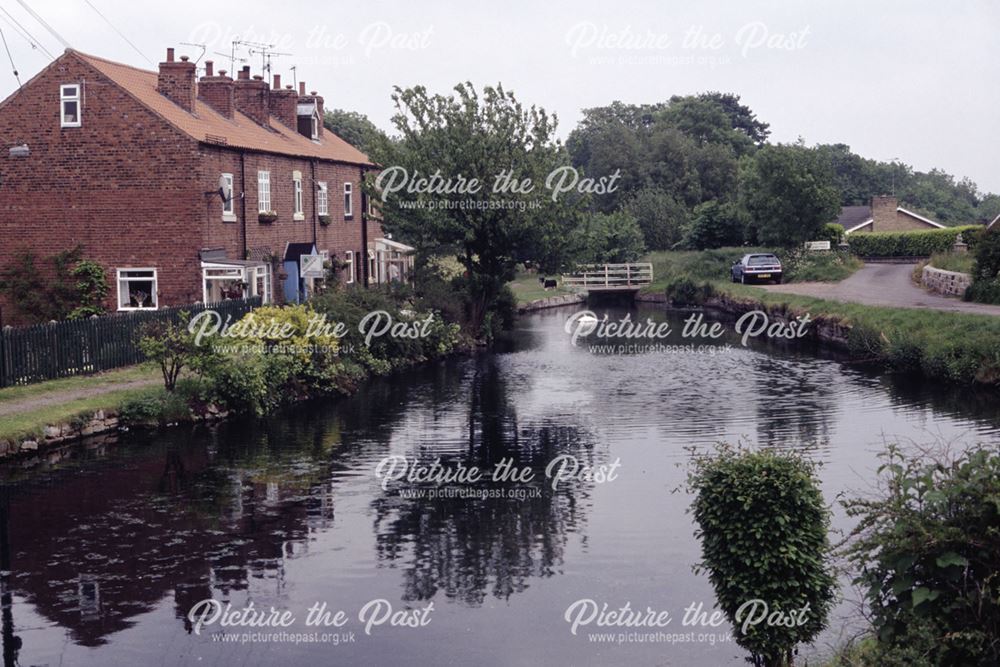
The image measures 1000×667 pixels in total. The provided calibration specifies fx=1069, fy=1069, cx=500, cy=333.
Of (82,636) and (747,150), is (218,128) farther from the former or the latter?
(747,150)

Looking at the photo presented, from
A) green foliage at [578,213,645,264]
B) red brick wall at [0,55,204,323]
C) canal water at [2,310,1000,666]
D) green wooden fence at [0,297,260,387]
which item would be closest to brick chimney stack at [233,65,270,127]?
red brick wall at [0,55,204,323]

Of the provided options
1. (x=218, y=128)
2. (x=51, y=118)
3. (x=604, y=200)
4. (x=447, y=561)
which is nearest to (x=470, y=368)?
(x=218, y=128)

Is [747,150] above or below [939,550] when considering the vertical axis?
above

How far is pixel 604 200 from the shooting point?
8931cm

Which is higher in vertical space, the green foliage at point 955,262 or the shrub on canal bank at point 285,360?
the green foliage at point 955,262

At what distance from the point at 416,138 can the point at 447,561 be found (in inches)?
1062

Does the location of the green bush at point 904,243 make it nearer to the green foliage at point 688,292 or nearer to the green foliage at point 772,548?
the green foliage at point 688,292

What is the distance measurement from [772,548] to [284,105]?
3699 cm

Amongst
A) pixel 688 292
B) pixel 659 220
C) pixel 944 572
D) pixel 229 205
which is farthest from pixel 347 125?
pixel 944 572

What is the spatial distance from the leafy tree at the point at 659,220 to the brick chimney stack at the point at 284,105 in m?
34.7

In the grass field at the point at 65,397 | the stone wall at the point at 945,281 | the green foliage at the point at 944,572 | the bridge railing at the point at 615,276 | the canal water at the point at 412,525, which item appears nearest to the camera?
Result: the green foliage at the point at 944,572

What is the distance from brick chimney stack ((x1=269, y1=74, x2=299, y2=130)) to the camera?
43.2 m

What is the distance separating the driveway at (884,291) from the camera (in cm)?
3538

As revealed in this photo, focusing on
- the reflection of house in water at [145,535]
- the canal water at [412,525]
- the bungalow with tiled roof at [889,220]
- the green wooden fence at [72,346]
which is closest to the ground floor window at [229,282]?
the green wooden fence at [72,346]
